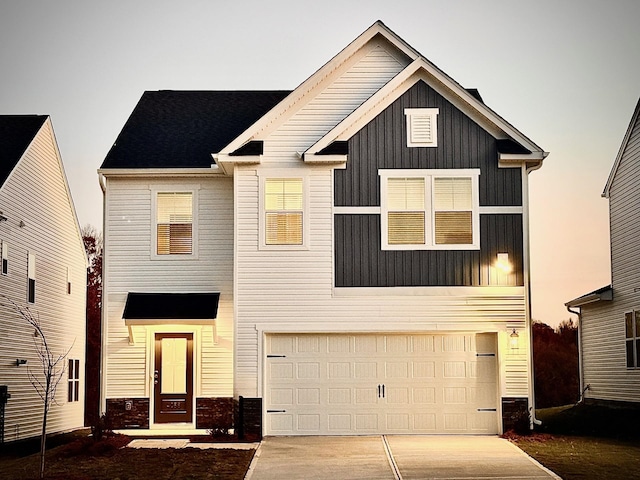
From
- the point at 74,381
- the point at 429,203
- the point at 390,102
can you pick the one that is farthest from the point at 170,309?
the point at 74,381

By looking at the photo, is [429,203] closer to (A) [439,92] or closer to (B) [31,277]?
(A) [439,92]

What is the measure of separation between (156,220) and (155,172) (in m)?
1.13

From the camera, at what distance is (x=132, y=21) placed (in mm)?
29328

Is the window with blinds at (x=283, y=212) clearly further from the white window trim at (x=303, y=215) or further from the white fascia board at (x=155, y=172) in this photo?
the white fascia board at (x=155, y=172)

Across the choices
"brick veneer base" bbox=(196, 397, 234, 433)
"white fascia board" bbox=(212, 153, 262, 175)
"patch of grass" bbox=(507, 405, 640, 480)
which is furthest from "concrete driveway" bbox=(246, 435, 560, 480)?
"white fascia board" bbox=(212, 153, 262, 175)

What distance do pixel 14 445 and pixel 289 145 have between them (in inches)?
391

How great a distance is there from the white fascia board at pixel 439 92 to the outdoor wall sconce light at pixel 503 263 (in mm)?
2195

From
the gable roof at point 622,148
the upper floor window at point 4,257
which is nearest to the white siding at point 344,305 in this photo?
the upper floor window at point 4,257

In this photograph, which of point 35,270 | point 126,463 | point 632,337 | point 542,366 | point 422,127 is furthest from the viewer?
point 542,366

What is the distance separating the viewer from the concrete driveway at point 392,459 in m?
16.1

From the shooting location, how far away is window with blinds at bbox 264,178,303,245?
21297mm

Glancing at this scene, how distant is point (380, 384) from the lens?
69.9ft

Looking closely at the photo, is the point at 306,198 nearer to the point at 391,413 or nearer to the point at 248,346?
the point at 248,346

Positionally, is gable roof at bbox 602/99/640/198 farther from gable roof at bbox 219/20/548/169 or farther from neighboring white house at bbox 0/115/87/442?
neighboring white house at bbox 0/115/87/442
